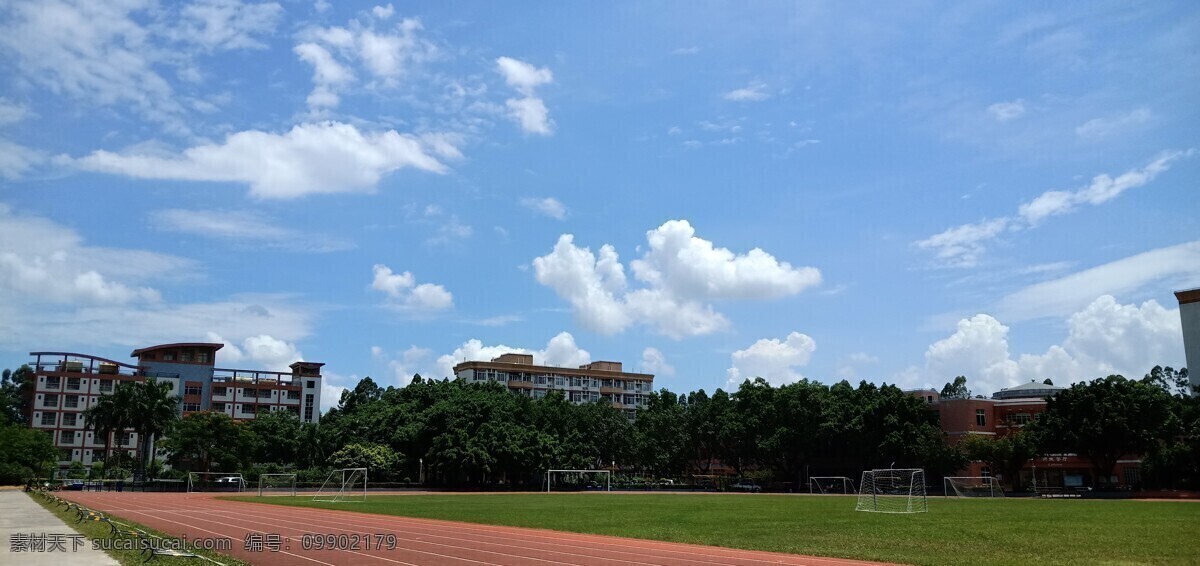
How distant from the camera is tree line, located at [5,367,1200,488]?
5844 cm

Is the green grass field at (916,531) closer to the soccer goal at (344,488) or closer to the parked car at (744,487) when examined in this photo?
the soccer goal at (344,488)

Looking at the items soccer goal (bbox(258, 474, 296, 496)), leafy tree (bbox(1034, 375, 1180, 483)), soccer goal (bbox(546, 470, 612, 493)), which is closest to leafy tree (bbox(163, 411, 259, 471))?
soccer goal (bbox(258, 474, 296, 496))

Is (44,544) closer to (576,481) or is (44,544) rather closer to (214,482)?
(214,482)

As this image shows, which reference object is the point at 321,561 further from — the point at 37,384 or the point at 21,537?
the point at 37,384

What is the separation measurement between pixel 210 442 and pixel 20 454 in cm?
1366

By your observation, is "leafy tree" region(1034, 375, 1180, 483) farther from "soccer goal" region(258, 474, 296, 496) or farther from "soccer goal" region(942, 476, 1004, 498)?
"soccer goal" region(258, 474, 296, 496)

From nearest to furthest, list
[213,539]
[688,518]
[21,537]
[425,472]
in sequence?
[21,537] < [213,539] < [688,518] < [425,472]

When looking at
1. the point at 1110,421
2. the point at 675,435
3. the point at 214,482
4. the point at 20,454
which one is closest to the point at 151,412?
the point at 20,454

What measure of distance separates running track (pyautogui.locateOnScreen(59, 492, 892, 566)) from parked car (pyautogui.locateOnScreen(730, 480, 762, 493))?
52844 millimetres

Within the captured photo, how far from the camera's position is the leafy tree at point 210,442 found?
6831 centimetres

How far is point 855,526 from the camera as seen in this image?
26047mm

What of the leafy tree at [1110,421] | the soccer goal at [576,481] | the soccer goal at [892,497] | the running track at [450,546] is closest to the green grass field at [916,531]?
the running track at [450,546]

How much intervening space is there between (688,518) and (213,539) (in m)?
16.2

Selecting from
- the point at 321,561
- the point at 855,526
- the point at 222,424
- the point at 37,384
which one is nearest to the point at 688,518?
the point at 855,526
